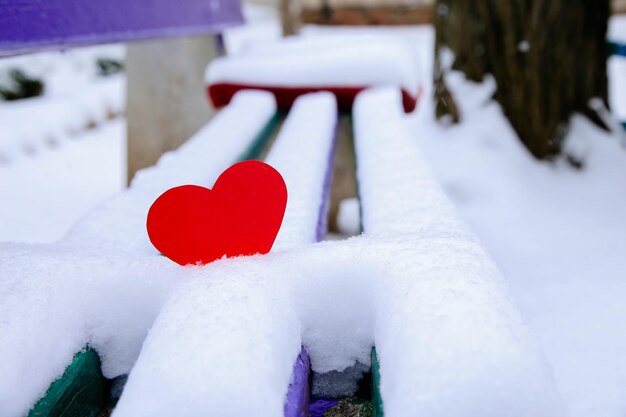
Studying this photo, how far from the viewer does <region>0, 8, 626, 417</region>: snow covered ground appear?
1045 mm

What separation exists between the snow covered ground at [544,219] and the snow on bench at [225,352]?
648 millimetres

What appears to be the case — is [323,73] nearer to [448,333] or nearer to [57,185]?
[448,333]

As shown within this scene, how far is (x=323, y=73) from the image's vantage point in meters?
1.73

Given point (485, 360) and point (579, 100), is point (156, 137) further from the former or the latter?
point (485, 360)

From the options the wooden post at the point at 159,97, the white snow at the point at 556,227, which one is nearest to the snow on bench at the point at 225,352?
the white snow at the point at 556,227

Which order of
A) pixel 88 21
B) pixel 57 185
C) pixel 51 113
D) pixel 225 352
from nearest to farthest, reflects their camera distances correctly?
pixel 225 352, pixel 88 21, pixel 57 185, pixel 51 113

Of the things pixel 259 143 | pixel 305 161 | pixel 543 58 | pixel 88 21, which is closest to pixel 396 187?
pixel 305 161

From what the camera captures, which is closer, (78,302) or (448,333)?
(448,333)

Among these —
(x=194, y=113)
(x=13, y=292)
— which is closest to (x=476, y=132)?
(x=194, y=113)

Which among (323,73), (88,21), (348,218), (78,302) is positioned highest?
(88,21)

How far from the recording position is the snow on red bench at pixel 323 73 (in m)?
1.72

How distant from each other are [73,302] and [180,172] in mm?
509

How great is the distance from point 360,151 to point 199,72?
4.52 feet

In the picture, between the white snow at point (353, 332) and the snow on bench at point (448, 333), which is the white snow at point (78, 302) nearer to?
the white snow at point (353, 332)
